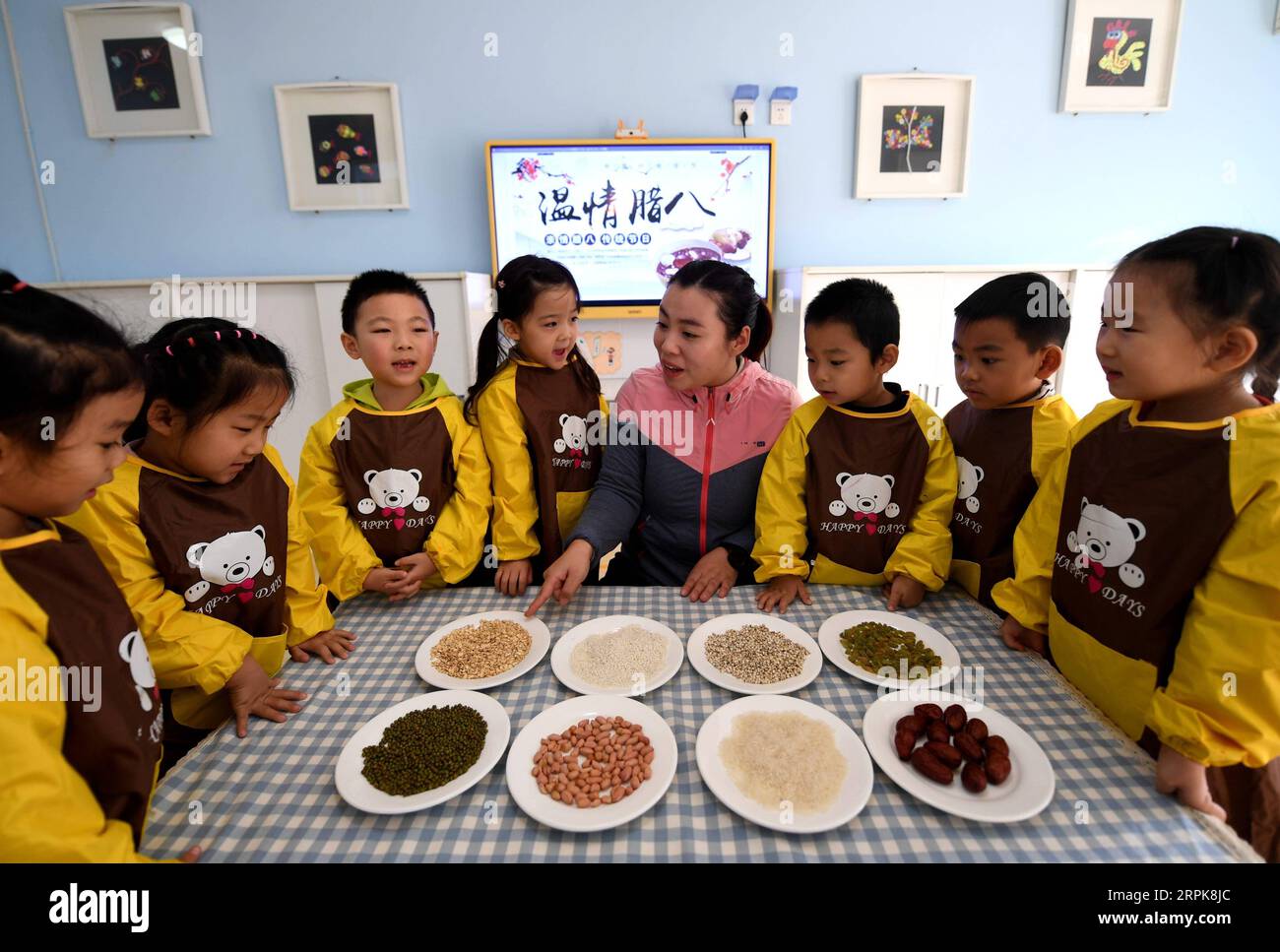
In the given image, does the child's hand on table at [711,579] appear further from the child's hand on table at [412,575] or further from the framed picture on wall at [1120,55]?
the framed picture on wall at [1120,55]

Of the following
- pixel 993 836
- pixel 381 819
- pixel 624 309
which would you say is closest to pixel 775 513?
pixel 993 836

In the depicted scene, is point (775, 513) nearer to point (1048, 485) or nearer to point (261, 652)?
point (1048, 485)

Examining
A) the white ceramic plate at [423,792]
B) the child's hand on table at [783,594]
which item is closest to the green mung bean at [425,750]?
the white ceramic plate at [423,792]

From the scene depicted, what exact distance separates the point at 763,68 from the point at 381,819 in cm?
426

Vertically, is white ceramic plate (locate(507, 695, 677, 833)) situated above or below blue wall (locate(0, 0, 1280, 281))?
below

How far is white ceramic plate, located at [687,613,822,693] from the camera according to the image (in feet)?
3.53

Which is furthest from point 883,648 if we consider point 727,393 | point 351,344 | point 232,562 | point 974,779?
point 351,344

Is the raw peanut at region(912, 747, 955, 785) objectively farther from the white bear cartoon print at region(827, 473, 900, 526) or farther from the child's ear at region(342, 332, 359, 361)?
the child's ear at region(342, 332, 359, 361)

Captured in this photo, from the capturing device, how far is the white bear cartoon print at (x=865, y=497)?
58.3 inches

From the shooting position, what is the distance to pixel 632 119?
375cm

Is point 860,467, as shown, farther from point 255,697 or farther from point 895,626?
point 255,697

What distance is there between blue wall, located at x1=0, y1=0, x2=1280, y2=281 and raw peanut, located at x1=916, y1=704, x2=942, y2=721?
3.55 m

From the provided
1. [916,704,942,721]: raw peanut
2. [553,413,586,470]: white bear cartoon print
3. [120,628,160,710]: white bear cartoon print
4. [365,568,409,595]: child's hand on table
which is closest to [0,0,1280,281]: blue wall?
[553,413,586,470]: white bear cartoon print

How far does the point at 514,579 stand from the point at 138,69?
4.35m
